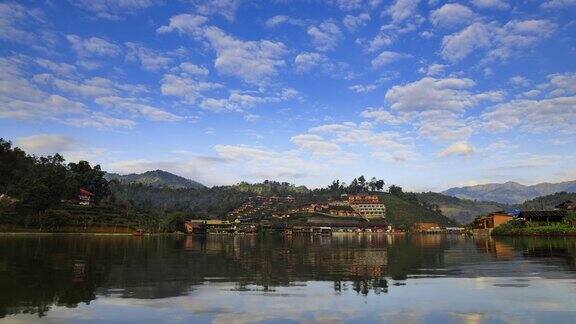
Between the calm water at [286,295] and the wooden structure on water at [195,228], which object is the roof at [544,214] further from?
the wooden structure on water at [195,228]

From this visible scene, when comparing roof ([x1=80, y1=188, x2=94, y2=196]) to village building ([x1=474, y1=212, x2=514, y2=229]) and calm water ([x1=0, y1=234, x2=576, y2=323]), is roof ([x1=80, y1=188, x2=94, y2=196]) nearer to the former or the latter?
village building ([x1=474, y1=212, x2=514, y2=229])

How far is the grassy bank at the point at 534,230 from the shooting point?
281ft

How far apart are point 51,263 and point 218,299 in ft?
61.9

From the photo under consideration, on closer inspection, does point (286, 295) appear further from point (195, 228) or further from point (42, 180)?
point (195, 228)

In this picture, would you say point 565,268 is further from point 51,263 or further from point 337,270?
point 51,263

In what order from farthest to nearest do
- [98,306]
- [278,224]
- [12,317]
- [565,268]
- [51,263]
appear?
[278,224] < [51,263] < [565,268] < [98,306] < [12,317]

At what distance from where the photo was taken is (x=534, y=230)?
91.7 meters

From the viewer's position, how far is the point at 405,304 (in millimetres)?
16500

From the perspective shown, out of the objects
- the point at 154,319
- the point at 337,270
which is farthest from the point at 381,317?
the point at 337,270

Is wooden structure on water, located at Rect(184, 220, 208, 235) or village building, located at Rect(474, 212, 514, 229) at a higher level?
village building, located at Rect(474, 212, 514, 229)

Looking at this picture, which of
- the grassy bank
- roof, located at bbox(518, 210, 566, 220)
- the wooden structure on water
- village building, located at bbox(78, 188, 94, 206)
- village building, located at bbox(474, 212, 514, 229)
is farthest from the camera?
the wooden structure on water

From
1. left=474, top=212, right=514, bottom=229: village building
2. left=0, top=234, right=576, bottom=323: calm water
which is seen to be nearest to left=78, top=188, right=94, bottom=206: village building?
left=474, top=212, right=514, bottom=229: village building

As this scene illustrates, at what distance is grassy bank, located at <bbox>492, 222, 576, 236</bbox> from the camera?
85519mm

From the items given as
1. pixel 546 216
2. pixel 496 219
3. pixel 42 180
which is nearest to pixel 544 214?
pixel 546 216
